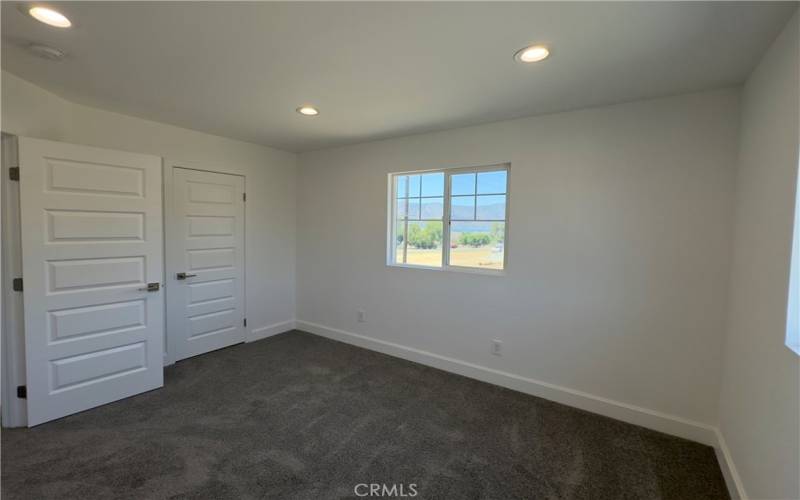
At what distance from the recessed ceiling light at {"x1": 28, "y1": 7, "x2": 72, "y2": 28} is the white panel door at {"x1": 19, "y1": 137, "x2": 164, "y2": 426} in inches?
44.0

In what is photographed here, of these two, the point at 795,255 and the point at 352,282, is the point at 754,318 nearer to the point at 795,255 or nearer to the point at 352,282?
the point at 795,255

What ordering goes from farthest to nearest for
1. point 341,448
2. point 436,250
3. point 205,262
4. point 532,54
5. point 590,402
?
point 205,262 < point 436,250 < point 590,402 < point 341,448 < point 532,54

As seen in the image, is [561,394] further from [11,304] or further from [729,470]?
[11,304]

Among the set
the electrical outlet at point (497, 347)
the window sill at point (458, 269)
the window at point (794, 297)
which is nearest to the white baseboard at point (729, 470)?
the window at point (794, 297)

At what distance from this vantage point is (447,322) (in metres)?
3.52

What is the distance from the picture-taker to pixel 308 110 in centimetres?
290

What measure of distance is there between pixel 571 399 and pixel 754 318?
4.66 ft

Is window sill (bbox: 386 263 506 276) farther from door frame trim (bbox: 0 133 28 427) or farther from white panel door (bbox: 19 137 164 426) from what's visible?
door frame trim (bbox: 0 133 28 427)

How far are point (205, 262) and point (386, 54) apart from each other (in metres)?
3.03

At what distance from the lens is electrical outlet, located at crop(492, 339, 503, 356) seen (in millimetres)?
3189

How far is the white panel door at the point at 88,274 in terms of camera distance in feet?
7.97

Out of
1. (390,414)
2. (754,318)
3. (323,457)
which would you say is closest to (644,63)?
(754,318)

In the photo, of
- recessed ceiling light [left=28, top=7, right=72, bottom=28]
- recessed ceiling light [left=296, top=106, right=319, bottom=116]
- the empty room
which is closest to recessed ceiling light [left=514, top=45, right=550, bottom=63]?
the empty room

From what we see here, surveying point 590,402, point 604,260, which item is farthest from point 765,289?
point 590,402
